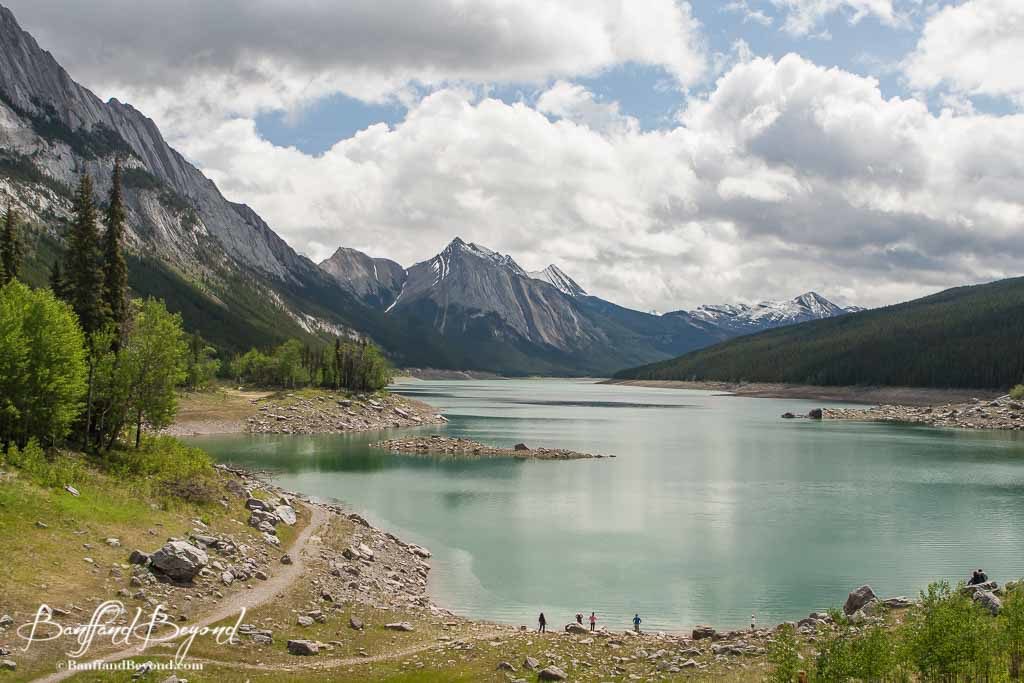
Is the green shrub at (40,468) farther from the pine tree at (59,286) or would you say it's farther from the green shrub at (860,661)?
the green shrub at (860,661)

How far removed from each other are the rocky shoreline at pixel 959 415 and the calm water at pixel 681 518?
4051cm

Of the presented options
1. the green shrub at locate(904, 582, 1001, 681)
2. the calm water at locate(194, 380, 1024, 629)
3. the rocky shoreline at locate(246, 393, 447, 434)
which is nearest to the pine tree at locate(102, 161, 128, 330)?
the calm water at locate(194, 380, 1024, 629)

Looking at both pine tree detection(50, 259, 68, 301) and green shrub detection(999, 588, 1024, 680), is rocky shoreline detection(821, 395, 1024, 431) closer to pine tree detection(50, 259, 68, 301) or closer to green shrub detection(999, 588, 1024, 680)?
green shrub detection(999, 588, 1024, 680)

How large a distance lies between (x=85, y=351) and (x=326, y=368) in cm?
12601

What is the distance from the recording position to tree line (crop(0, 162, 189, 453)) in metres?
41.7

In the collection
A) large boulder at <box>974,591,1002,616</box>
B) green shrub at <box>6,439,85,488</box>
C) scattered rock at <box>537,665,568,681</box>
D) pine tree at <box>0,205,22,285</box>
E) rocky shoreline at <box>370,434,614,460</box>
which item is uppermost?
pine tree at <box>0,205,22,285</box>

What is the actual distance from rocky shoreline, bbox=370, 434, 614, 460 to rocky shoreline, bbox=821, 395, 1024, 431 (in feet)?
344

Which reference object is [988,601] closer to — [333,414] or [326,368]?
[333,414]

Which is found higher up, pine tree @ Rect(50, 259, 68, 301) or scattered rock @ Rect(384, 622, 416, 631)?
pine tree @ Rect(50, 259, 68, 301)

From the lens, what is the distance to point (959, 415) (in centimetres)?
16850

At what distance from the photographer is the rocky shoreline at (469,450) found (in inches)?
3907

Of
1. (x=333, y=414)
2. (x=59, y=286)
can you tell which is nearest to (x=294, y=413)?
(x=333, y=414)

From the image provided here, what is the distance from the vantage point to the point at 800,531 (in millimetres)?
56094

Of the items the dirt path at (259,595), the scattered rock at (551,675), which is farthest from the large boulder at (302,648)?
the scattered rock at (551,675)
